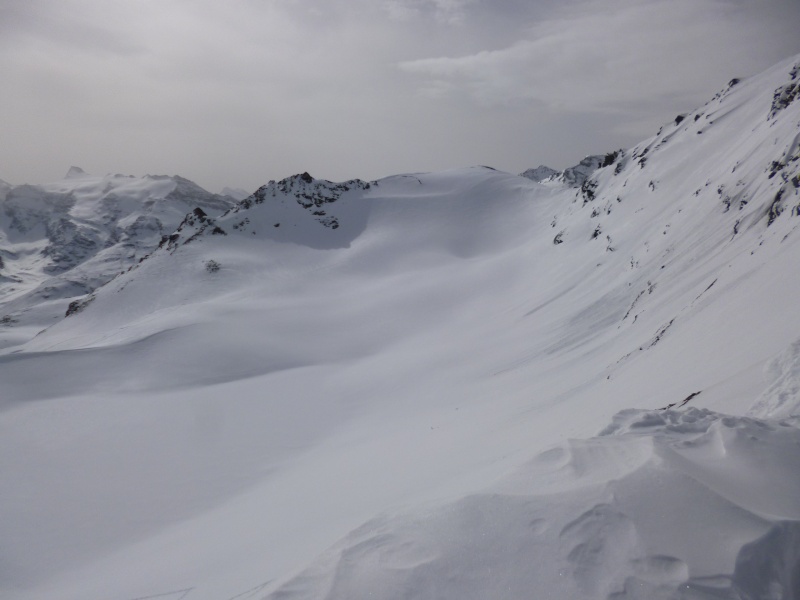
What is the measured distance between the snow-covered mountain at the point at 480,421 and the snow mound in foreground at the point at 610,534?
0.02 meters

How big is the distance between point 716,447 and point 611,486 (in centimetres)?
159

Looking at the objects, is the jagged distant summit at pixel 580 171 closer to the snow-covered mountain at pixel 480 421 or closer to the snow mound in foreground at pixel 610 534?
the snow-covered mountain at pixel 480 421

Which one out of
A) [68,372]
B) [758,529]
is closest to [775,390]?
[758,529]

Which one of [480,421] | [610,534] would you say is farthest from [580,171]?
[610,534]

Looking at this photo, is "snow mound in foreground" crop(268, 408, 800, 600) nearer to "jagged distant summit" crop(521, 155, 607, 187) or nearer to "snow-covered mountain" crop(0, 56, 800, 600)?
"snow-covered mountain" crop(0, 56, 800, 600)

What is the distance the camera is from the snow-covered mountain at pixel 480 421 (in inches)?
156

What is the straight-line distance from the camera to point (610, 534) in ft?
12.7

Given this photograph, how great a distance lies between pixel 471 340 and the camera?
29000 millimetres

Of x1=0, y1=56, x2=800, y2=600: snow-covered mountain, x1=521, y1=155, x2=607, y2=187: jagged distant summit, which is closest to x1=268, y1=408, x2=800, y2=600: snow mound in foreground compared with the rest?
x1=0, y1=56, x2=800, y2=600: snow-covered mountain

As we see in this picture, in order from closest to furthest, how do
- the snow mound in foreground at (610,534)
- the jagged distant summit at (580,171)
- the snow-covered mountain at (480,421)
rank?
the snow mound in foreground at (610,534)
the snow-covered mountain at (480,421)
the jagged distant summit at (580,171)

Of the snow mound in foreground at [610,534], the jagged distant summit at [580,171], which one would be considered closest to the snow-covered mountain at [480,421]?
the snow mound in foreground at [610,534]

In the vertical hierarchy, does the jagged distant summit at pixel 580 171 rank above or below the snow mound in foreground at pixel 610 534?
above

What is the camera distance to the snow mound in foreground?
3516 millimetres

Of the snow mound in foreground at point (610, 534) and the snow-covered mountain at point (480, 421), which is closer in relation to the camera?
the snow mound in foreground at point (610, 534)
